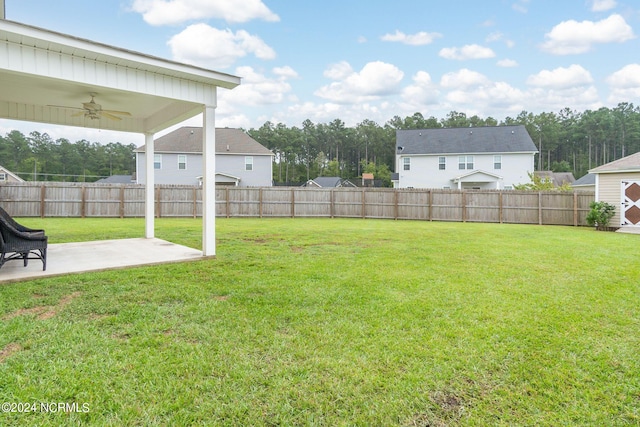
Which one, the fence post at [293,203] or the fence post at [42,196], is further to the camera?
the fence post at [293,203]

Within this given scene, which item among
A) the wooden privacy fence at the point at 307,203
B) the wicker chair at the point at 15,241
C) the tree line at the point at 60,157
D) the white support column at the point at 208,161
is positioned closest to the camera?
the wicker chair at the point at 15,241

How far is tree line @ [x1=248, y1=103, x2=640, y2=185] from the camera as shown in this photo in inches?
1885

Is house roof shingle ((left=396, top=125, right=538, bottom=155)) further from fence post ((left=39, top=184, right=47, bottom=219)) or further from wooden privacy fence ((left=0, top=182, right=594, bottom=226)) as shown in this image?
fence post ((left=39, top=184, right=47, bottom=219))

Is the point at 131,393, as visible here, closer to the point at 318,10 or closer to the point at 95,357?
the point at 95,357

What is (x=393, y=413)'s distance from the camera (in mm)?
2150

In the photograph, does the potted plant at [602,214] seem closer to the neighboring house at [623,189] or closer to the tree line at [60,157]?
the neighboring house at [623,189]

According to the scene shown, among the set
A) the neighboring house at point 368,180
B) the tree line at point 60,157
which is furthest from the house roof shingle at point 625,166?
the tree line at point 60,157

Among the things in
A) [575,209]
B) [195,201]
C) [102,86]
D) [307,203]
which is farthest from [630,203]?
[195,201]

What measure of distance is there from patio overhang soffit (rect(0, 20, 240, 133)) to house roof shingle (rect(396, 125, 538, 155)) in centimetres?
2274

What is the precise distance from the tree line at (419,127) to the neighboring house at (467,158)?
1622cm

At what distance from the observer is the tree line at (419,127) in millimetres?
47875

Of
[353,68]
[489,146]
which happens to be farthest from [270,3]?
[489,146]

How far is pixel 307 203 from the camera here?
17.7 metres

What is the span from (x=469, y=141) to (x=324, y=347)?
27.0 metres
